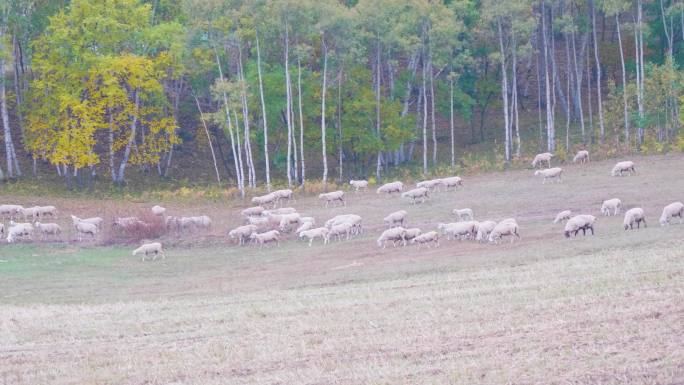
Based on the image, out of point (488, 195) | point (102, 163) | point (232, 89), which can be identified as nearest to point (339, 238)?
point (488, 195)

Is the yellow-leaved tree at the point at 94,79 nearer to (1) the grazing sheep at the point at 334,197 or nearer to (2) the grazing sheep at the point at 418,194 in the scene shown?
(1) the grazing sheep at the point at 334,197

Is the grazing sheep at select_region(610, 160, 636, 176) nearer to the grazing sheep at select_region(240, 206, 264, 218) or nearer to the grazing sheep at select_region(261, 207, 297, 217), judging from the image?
the grazing sheep at select_region(261, 207, 297, 217)

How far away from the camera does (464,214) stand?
139ft

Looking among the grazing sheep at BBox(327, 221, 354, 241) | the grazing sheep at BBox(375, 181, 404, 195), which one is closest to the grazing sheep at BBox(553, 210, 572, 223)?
the grazing sheep at BBox(327, 221, 354, 241)

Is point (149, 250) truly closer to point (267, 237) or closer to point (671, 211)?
point (267, 237)

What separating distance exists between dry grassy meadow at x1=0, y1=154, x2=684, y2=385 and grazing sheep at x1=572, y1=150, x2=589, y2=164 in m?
13.9

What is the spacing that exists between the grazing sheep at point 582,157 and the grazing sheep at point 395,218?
1829cm

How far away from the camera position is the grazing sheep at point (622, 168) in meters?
50.2

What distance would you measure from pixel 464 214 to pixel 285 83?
942 inches

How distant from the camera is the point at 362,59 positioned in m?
62.0

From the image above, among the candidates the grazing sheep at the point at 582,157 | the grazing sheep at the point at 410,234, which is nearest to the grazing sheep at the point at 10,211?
the grazing sheep at the point at 410,234

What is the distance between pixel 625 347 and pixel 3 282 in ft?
81.5

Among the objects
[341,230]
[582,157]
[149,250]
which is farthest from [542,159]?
[149,250]

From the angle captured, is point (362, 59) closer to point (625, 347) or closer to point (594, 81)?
point (594, 81)
